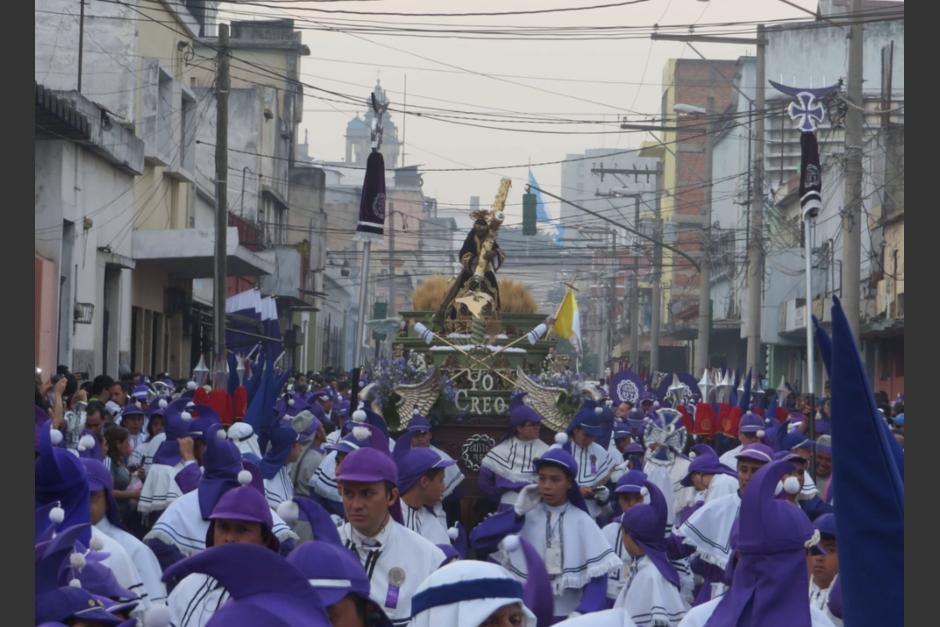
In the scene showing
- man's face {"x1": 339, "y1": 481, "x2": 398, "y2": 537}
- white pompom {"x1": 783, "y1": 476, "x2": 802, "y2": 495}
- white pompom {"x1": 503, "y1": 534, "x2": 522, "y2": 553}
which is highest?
white pompom {"x1": 783, "y1": 476, "x2": 802, "y2": 495}

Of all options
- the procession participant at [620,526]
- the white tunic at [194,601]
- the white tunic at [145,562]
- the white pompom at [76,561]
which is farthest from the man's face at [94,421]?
the white pompom at [76,561]

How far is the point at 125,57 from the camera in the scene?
3819cm

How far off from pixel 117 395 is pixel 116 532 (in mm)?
12865

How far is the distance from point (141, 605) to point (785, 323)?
45915 millimetres

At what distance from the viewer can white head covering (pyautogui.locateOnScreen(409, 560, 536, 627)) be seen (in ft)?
14.9

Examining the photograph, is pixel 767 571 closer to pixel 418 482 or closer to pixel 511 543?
pixel 511 543

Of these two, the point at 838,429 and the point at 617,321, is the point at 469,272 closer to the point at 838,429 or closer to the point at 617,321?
the point at 838,429

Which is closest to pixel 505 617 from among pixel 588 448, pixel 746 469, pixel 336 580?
pixel 336 580

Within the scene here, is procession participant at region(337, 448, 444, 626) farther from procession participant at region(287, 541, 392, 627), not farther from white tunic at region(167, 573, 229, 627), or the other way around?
procession participant at region(287, 541, 392, 627)

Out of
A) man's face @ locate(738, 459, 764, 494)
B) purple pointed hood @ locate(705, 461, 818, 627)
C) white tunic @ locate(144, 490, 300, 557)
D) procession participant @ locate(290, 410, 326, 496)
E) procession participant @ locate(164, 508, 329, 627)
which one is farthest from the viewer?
procession participant @ locate(290, 410, 326, 496)

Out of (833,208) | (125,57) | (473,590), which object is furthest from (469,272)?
(833,208)

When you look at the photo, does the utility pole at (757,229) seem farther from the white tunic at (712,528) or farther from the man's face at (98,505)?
the man's face at (98,505)

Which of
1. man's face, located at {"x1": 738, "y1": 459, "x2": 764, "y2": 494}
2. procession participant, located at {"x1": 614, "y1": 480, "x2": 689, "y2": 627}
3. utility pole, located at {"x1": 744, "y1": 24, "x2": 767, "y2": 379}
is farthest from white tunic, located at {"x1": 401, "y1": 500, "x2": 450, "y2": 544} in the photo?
utility pole, located at {"x1": 744, "y1": 24, "x2": 767, "y2": 379}

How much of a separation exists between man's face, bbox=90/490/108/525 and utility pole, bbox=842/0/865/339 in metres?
16.4
